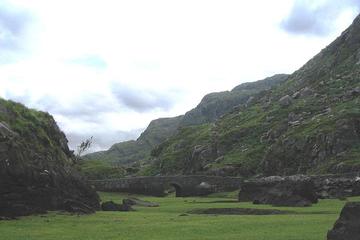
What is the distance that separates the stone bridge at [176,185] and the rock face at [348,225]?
75.9m

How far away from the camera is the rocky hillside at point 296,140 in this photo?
127 meters

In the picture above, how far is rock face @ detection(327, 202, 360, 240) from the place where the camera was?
84.7 ft

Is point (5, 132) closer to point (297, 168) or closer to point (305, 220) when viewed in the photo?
point (305, 220)

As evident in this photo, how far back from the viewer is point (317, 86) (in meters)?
190

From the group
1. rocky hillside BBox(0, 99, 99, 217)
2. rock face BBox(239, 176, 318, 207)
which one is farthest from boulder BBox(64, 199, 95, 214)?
rock face BBox(239, 176, 318, 207)

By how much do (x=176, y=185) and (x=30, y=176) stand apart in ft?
193

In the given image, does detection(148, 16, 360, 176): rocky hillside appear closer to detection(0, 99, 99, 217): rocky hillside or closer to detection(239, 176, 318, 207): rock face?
detection(239, 176, 318, 207): rock face

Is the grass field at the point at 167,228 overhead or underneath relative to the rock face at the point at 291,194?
underneath

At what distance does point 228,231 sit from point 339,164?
276 feet

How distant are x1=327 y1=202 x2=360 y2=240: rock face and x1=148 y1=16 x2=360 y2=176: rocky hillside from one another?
80.8 metres

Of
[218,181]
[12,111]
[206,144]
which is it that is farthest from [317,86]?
[12,111]

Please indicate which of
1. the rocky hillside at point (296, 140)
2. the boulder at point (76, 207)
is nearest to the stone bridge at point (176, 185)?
the rocky hillside at point (296, 140)

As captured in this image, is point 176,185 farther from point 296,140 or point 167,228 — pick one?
point 167,228

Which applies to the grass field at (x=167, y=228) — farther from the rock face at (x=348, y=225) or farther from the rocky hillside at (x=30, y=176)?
the rocky hillside at (x=30, y=176)
